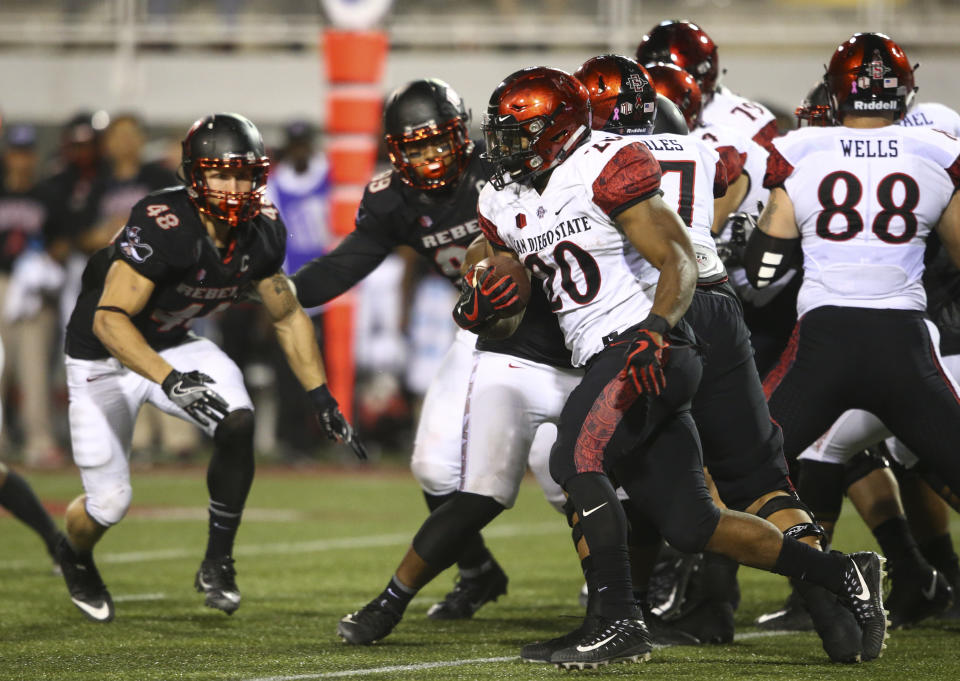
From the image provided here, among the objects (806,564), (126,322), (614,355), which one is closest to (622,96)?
(614,355)

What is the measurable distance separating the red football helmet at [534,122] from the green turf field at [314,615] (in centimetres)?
144

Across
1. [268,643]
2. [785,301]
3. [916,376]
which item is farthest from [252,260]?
[916,376]

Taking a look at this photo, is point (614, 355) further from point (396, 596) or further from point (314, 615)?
point (314, 615)

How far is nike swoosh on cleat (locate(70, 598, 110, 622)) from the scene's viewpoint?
5039 mm

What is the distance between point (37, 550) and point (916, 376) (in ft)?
14.9

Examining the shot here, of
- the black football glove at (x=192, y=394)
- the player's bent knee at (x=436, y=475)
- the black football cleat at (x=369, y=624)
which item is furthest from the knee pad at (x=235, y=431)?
the black football cleat at (x=369, y=624)

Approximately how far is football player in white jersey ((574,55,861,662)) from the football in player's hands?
350 mm

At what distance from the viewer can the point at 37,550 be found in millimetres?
7121

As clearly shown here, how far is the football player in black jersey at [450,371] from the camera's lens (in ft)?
14.8

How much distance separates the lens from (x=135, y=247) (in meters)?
4.94

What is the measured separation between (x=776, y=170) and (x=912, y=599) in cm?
159

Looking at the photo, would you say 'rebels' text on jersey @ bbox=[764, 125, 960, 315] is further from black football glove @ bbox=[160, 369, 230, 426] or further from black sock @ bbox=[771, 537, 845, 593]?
black football glove @ bbox=[160, 369, 230, 426]

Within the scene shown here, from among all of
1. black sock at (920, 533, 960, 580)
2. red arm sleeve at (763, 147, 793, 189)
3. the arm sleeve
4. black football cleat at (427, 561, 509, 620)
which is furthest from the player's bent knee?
black sock at (920, 533, 960, 580)

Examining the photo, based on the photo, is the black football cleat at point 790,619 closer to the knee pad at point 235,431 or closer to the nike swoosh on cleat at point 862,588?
the nike swoosh on cleat at point 862,588
